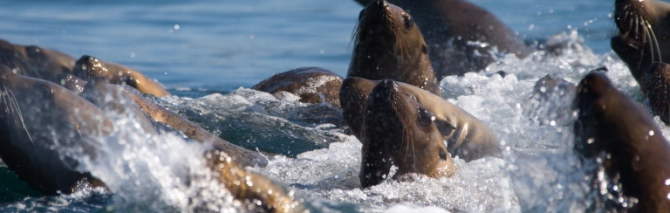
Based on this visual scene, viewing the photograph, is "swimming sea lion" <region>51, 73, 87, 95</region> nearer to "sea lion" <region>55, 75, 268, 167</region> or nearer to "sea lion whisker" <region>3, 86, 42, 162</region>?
"sea lion" <region>55, 75, 268, 167</region>

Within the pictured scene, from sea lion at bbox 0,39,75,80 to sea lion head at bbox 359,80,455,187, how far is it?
3.57m

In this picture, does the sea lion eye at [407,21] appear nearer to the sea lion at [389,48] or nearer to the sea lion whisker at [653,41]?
the sea lion at [389,48]

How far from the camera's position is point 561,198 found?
399 cm

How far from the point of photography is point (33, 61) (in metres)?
7.57

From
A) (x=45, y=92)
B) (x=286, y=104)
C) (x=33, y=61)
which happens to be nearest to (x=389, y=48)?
(x=286, y=104)

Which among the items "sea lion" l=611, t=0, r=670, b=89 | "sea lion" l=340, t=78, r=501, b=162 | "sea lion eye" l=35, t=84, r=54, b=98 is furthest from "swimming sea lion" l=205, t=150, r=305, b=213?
"sea lion" l=611, t=0, r=670, b=89

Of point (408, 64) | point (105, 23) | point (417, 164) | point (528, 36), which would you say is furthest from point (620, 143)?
point (105, 23)

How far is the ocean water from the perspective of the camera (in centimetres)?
409

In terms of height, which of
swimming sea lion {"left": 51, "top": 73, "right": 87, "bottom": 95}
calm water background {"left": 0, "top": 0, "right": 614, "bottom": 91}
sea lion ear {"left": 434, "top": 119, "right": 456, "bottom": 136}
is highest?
swimming sea lion {"left": 51, "top": 73, "right": 87, "bottom": 95}

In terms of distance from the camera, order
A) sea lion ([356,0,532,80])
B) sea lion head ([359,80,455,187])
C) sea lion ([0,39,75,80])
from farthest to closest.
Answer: sea lion ([356,0,532,80])
sea lion ([0,39,75,80])
sea lion head ([359,80,455,187])

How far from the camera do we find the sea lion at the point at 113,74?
7.09 meters

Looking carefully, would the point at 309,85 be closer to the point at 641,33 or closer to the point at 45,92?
the point at 641,33

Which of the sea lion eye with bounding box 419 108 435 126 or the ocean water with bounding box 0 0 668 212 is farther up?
the sea lion eye with bounding box 419 108 435 126

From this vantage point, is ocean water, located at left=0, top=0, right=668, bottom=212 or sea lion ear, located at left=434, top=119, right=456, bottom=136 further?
sea lion ear, located at left=434, top=119, right=456, bottom=136
